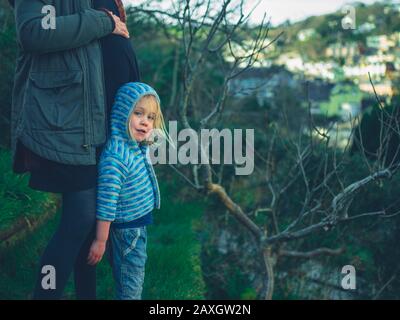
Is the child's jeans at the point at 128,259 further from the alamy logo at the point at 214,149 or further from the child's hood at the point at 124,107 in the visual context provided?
the alamy logo at the point at 214,149

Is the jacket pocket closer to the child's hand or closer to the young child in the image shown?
the young child

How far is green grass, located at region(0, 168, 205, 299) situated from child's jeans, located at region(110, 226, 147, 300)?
834 mm

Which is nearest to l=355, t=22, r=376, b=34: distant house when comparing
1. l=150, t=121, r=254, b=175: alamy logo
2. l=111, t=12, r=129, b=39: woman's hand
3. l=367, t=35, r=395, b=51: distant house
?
l=367, t=35, r=395, b=51: distant house

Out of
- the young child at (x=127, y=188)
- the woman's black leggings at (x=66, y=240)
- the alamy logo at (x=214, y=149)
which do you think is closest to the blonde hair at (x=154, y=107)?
the young child at (x=127, y=188)

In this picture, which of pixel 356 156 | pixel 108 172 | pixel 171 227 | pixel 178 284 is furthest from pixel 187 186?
pixel 108 172

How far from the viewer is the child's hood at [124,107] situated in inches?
90.7

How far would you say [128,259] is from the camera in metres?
2.46

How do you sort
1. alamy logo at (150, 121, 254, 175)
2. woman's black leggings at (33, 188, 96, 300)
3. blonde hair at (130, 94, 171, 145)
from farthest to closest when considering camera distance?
1. alamy logo at (150, 121, 254, 175)
2. blonde hair at (130, 94, 171, 145)
3. woman's black leggings at (33, 188, 96, 300)

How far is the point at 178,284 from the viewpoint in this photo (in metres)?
3.52

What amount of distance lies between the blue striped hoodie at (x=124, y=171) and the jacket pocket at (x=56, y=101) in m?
0.19

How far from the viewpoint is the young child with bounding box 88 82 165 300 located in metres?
2.28
